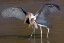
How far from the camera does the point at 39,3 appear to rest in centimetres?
1775

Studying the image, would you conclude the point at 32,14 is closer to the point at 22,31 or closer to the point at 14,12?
the point at 14,12

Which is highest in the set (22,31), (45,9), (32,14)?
(45,9)

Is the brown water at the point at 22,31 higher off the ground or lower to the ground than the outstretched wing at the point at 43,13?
lower

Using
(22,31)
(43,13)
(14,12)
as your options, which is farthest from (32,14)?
(22,31)

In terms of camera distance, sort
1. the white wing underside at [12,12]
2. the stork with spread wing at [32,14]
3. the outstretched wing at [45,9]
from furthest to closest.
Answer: the outstretched wing at [45,9] → the white wing underside at [12,12] → the stork with spread wing at [32,14]

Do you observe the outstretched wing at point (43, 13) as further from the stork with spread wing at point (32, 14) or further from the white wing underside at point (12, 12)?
the white wing underside at point (12, 12)

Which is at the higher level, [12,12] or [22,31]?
[12,12]

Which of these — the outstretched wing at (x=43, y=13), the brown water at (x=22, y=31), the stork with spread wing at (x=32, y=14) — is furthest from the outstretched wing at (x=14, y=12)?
the brown water at (x=22, y=31)

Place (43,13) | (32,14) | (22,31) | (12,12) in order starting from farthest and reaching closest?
(22,31)
(43,13)
(12,12)
(32,14)

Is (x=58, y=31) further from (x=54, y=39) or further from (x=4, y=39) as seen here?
(x=4, y=39)

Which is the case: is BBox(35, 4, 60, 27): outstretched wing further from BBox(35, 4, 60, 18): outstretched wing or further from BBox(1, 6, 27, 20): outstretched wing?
BBox(1, 6, 27, 20): outstretched wing

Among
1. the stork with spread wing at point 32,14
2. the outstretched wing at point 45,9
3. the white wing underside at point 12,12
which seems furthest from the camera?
the outstretched wing at point 45,9

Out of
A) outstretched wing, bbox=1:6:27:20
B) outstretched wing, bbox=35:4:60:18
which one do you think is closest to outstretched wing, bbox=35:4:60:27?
outstretched wing, bbox=35:4:60:18

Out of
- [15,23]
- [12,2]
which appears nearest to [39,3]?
[12,2]
